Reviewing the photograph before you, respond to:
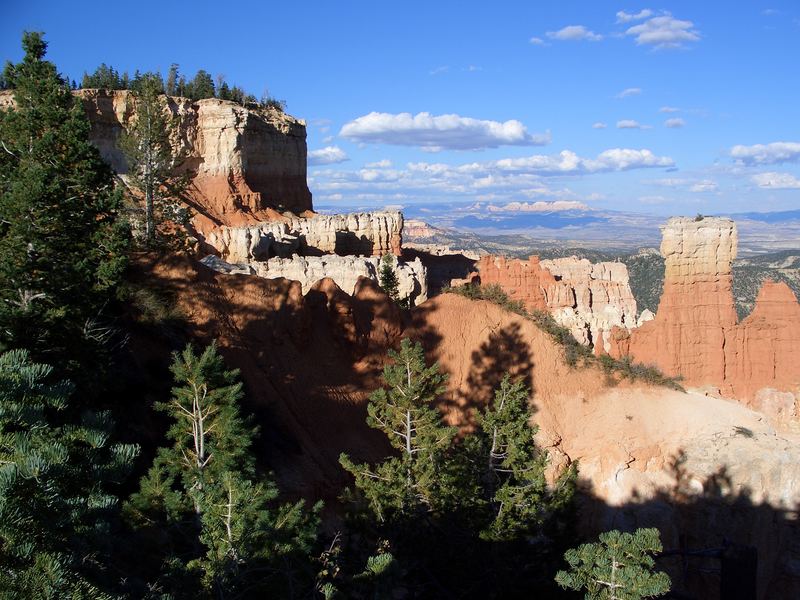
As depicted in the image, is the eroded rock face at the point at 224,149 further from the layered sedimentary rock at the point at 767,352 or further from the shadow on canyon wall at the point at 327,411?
the layered sedimentary rock at the point at 767,352

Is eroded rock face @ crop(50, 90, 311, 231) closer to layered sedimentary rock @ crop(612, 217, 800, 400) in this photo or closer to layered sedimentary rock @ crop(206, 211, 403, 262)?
layered sedimentary rock @ crop(206, 211, 403, 262)

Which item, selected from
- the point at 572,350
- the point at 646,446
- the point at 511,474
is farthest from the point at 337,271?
the point at 511,474

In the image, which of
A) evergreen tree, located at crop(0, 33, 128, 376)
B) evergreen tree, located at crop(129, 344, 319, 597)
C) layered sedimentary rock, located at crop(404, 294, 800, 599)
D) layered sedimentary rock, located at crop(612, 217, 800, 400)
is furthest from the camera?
layered sedimentary rock, located at crop(612, 217, 800, 400)

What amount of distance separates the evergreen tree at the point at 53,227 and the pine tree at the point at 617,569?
8.84 m

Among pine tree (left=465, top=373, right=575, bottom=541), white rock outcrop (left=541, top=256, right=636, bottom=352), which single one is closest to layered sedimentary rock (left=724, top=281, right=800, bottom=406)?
white rock outcrop (left=541, top=256, right=636, bottom=352)

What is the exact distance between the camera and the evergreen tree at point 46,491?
4652mm

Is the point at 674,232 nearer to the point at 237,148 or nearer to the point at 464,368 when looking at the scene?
the point at 464,368

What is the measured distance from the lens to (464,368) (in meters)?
23.7

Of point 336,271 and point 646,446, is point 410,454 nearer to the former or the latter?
point 646,446

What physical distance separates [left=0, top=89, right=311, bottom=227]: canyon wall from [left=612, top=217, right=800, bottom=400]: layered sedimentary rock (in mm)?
27373

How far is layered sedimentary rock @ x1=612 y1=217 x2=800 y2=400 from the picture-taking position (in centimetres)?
3459

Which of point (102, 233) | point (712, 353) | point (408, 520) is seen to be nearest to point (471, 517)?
point (408, 520)

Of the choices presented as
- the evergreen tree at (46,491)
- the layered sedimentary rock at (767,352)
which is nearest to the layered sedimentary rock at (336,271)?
the layered sedimentary rock at (767,352)

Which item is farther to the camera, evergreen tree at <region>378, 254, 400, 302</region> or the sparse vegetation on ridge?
evergreen tree at <region>378, 254, 400, 302</region>
